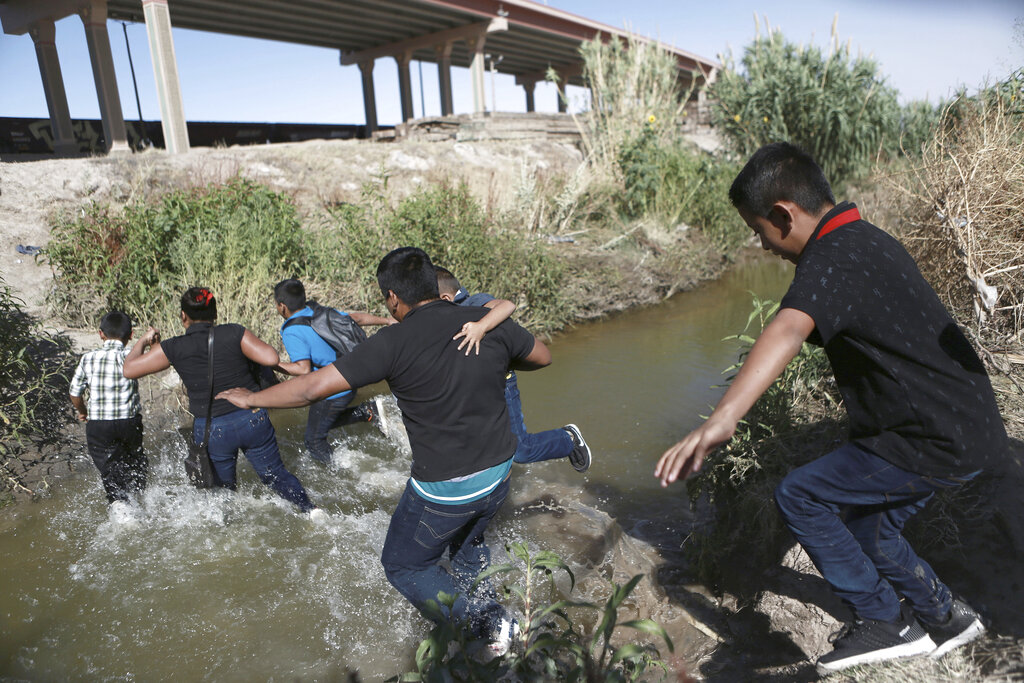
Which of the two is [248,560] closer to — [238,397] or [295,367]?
[295,367]

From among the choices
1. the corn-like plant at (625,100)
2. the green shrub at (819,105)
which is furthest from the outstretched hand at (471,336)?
the green shrub at (819,105)

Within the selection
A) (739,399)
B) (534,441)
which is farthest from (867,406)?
(534,441)

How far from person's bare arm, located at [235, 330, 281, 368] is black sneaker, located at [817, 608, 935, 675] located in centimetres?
319

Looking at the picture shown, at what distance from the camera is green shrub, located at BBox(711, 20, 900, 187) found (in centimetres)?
1455

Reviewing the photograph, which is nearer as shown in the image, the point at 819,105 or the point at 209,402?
the point at 209,402

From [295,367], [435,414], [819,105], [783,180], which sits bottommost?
[295,367]

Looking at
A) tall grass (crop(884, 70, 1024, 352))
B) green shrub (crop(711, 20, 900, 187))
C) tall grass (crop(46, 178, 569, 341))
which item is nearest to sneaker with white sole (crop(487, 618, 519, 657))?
tall grass (crop(884, 70, 1024, 352))

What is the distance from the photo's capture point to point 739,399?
175cm

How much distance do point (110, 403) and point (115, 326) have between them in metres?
0.50

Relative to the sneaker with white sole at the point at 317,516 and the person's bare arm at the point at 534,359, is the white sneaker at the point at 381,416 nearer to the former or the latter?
the sneaker with white sole at the point at 317,516

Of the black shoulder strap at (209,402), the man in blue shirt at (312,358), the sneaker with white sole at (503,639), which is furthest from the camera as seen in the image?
the man in blue shirt at (312,358)

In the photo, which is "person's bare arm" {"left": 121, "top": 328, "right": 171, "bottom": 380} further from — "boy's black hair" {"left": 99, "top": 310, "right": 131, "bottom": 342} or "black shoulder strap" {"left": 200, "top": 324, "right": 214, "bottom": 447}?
"boy's black hair" {"left": 99, "top": 310, "right": 131, "bottom": 342}

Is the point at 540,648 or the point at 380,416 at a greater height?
the point at 540,648

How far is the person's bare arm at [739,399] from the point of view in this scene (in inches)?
68.2
